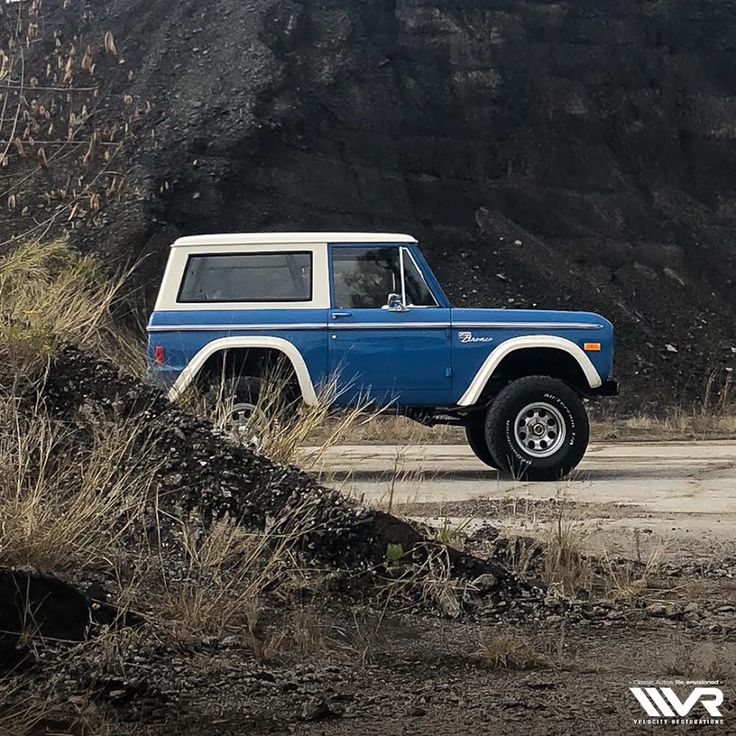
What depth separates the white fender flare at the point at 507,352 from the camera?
1009 centimetres

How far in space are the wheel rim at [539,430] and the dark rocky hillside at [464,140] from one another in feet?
46.2

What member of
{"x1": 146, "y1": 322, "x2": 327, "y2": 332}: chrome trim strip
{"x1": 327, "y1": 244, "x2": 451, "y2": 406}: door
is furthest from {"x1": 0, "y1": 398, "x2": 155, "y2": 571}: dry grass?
{"x1": 327, "y1": 244, "x2": 451, "y2": 406}: door

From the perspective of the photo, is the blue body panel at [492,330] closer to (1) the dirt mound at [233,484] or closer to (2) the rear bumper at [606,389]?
(2) the rear bumper at [606,389]

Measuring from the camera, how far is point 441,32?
3052cm

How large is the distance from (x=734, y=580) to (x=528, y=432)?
14.7 ft

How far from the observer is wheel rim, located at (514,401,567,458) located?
9977mm

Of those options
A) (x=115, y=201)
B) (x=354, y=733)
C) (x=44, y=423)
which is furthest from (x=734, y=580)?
(x=115, y=201)

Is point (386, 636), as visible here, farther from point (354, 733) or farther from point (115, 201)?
point (115, 201)

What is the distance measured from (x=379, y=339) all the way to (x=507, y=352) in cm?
110

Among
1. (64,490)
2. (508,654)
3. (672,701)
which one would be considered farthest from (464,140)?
(672,701)

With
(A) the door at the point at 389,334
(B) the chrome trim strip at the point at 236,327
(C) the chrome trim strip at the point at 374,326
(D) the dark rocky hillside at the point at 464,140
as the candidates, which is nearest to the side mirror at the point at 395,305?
(A) the door at the point at 389,334

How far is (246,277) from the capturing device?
1027 cm

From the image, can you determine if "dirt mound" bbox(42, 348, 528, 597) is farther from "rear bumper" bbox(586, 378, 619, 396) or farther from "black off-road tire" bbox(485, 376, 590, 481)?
"rear bumper" bbox(586, 378, 619, 396)

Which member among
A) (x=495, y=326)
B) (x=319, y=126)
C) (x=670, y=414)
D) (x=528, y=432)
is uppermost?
(x=319, y=126)
